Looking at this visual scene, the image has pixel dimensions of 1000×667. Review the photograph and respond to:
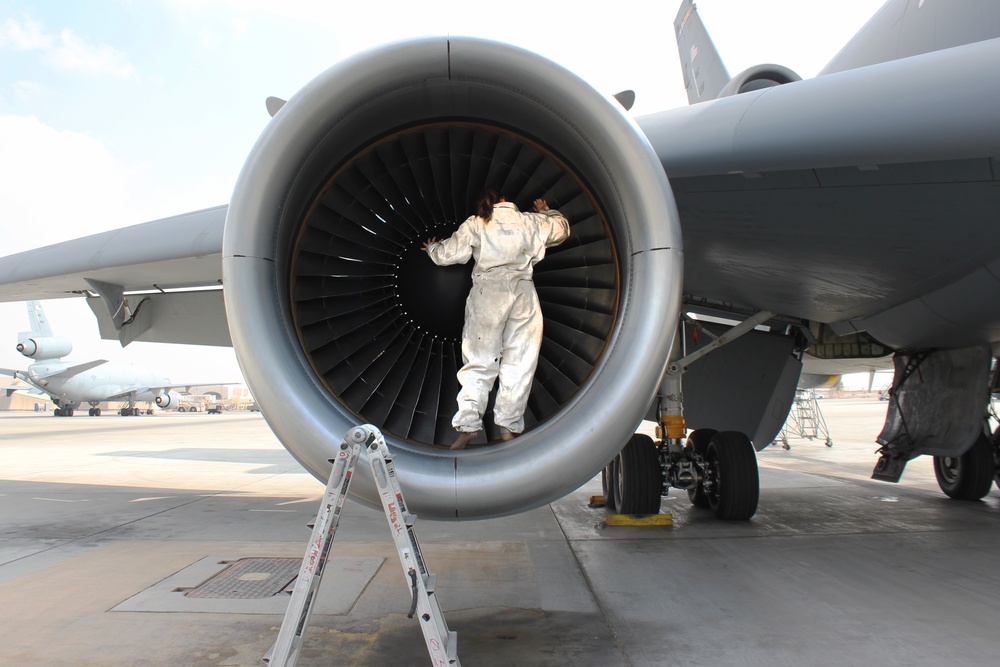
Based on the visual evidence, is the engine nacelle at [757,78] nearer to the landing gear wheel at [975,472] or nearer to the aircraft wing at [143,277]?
the aircraft wing at [143,277]

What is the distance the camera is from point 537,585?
3.58 meters

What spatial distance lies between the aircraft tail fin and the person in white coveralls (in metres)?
5.87

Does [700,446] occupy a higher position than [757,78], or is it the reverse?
[757,78]

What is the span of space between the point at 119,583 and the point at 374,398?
2171mm

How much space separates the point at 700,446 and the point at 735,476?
73 cm

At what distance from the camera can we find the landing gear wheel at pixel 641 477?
5.26 metres

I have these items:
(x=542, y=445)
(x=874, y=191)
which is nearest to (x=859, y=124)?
(x=874, y=191)

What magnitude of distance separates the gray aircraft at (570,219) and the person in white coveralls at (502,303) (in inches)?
6.9

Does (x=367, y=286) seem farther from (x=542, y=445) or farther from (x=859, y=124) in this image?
(x=859, y=124)

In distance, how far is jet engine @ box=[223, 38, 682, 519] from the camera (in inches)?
84.6

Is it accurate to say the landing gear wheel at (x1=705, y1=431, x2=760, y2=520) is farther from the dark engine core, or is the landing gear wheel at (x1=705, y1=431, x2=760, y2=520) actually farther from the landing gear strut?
the dark engine core

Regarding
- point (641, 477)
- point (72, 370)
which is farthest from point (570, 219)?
point (72, 370)

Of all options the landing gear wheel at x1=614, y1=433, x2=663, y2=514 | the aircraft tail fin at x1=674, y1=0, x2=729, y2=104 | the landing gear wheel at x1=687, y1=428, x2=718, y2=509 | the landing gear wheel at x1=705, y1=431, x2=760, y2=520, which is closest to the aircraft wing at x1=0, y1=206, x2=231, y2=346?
the landing gear wheel at x1=614, y1=433, x2=663, y2=514

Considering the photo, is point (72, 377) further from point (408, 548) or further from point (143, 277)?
point (408, 548)
